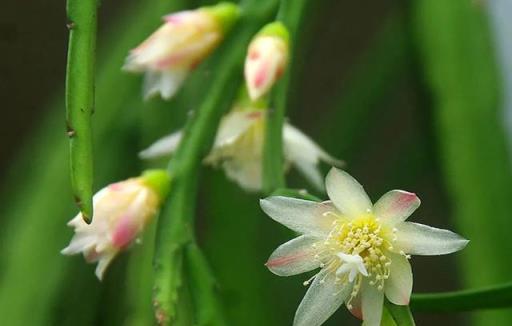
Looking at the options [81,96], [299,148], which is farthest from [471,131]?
[81,96]

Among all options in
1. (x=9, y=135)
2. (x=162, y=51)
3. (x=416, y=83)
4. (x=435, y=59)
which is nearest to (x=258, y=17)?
(x=162, y=51)

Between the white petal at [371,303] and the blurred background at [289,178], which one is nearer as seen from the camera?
the white petal at [371,303]

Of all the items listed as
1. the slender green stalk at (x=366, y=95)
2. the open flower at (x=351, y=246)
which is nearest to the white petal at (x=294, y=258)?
the open flower at (x=351, y=246)

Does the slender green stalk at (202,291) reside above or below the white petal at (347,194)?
below

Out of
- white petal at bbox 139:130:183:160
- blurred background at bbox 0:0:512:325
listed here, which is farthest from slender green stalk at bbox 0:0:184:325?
white petal at bbox 139:130:183:160

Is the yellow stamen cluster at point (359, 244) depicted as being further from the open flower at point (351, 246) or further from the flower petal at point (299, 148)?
the flower petal at point (299, 148)
